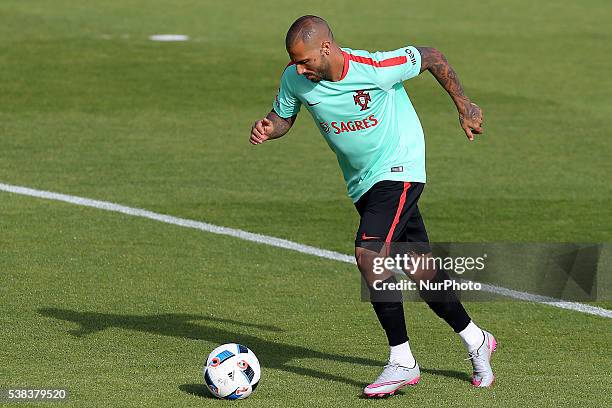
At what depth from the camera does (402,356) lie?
820cm

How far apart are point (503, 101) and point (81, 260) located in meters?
9.17

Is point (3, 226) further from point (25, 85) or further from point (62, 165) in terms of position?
point (25, 85)

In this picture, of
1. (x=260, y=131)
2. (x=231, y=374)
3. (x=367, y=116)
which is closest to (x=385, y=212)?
(x=367, y=116)

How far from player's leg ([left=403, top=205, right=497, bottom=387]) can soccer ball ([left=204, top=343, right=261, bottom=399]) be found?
1.20 metres

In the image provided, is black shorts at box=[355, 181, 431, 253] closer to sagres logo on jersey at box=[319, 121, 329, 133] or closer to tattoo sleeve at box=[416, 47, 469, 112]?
sagres logo on jersey at box=[319, 121, 329, 133]

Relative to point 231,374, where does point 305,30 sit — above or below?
above

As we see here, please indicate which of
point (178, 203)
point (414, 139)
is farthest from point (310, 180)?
point (414, 139)

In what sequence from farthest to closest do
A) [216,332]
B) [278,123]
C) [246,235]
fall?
[246,235] < [216,332] < [278,123]

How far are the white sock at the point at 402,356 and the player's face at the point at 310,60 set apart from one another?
171 centimetres

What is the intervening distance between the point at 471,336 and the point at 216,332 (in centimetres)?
199

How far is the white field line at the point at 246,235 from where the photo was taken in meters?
10.4

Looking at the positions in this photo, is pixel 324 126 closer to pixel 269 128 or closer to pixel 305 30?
pixel 269 128

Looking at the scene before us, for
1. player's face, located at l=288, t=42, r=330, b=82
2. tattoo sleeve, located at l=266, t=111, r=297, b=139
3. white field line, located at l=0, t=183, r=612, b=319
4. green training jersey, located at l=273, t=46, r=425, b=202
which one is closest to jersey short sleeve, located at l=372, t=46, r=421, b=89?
green training jersey, located at l=273, t=46, r=425, b=202

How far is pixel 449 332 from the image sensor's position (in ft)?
31.6
